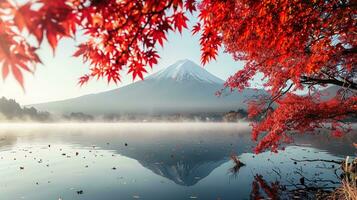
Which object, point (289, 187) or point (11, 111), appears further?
point (11, 111)

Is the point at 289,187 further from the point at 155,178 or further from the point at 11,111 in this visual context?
the point at 11,111

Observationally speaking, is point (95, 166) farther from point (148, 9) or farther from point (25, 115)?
point (25, 115)

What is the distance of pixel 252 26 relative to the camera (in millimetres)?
6203

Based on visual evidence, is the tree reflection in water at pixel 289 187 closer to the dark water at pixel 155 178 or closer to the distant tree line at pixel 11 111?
the dark water at pixel 155 178

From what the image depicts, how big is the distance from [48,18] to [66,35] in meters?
0.19

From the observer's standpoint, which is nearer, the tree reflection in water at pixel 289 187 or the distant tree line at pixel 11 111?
the tree reflection in water at pixel 289 187

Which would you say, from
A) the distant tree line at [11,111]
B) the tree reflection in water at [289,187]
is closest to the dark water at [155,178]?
the tree reflection in water at [289,187]

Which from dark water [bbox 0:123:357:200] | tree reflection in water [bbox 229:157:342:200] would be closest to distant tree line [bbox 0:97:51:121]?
dark water [bbox 0:123:357:200]

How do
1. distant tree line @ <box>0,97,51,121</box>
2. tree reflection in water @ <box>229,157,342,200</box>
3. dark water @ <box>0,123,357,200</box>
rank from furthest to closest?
distant tree line @ <box>0,97,51,121</box>, dark water @ <box>0,123,357,200</box>, tree reflection in water @ <box>229,157,342,200</box>

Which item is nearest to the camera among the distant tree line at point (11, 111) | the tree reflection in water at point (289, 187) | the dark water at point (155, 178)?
the tree reflection in water at point (289, 187)

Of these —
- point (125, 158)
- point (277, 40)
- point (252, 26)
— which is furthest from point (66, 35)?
point (125, 158)

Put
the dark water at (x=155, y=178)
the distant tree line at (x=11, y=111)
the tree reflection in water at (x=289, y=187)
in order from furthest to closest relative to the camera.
A: the distant tree line at (x=11, y=111) → the dark water at (x=155, y=178) → the tree reflection in water at (x=289, y=187)

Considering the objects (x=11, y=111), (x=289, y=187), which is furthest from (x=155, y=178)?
(x=11, y=111)

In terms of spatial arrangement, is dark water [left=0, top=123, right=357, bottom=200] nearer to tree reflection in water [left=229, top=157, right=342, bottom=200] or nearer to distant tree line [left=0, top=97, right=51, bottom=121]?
tree reflection in water [left=229, top=157, right=342, bottom=200]
